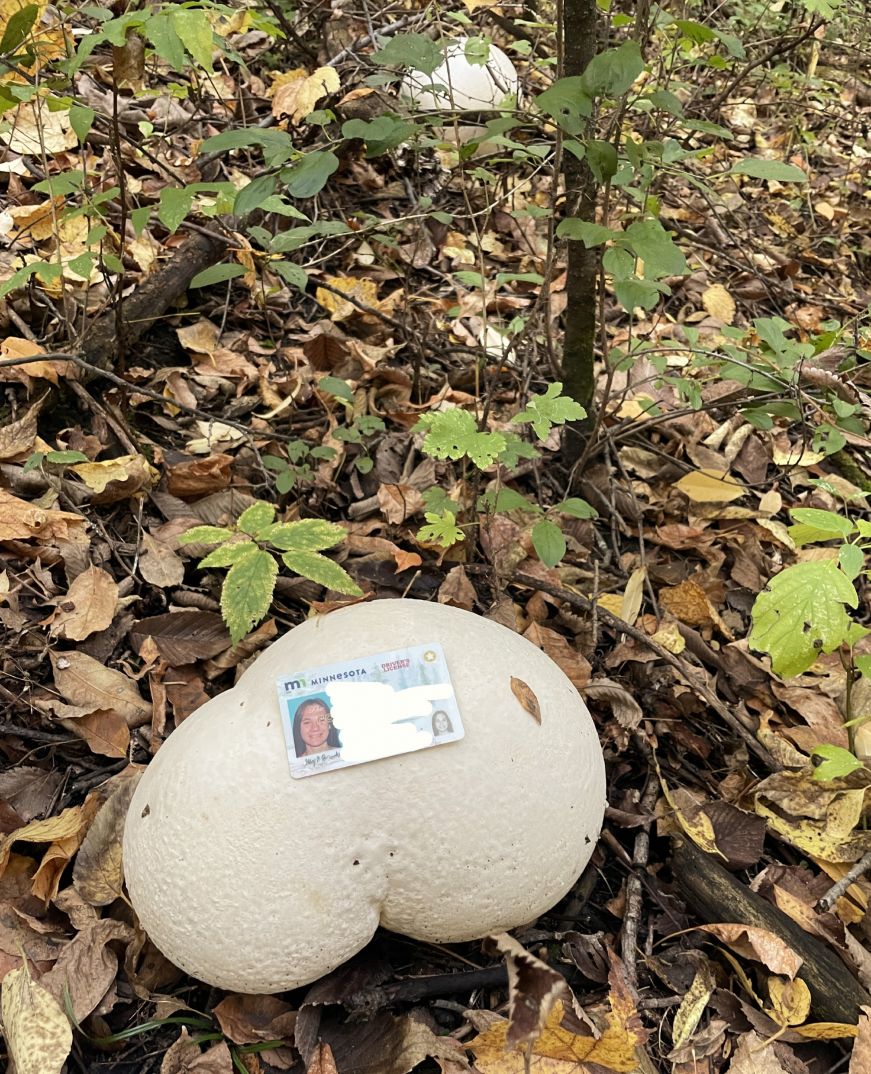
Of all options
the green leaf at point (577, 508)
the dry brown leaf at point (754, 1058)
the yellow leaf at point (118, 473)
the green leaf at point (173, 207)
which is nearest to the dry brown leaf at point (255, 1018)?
the dry brown leaf at point (754, 1058)

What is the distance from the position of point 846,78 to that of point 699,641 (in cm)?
605

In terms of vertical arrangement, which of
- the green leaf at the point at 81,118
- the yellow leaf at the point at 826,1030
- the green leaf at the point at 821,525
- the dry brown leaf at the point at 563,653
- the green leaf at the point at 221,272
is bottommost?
the yellow leaf at the point at 826,1030

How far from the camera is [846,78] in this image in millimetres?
6645

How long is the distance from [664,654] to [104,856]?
5.70ft

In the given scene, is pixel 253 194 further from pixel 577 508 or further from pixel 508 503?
pixel 577 508

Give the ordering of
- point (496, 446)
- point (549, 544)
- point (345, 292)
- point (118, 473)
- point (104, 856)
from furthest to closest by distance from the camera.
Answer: point (345, 292)
point (118, 473)
point (549, 544)
point (496, 446)
point (104, 856)

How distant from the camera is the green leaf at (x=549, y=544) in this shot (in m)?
2.44

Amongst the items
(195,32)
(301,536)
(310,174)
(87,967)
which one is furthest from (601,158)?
(87,967)

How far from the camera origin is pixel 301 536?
242 cm

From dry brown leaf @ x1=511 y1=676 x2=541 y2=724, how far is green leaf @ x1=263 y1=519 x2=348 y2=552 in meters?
0.75

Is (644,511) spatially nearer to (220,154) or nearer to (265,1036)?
(265,1036)

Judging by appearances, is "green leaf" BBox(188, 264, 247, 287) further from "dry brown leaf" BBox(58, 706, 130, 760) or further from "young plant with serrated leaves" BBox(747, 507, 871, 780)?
"young plant with serrated leaves" BBox(747, 507, 871, 780)

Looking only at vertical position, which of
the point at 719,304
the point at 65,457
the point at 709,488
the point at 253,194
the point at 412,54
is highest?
the point at 412,54

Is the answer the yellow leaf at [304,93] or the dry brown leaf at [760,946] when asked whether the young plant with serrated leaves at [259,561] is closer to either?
the dry brown leaf at [760,946]
